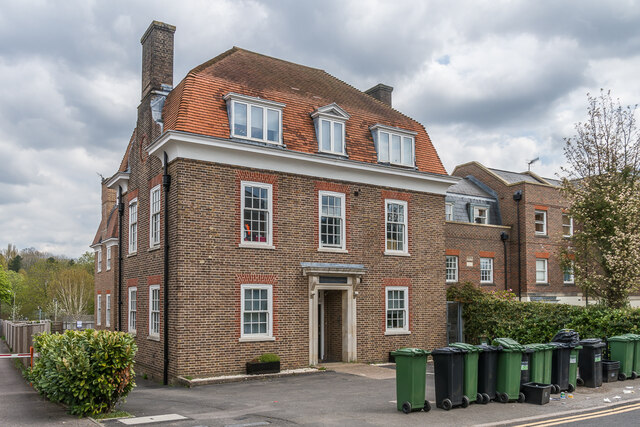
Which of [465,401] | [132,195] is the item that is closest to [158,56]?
[132,195]

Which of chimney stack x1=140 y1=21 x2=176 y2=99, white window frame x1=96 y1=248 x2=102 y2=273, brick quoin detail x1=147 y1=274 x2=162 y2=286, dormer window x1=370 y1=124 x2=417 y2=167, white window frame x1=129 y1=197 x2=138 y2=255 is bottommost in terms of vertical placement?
brick quoin detail x1=147 y1=274 x2=162 y2=286

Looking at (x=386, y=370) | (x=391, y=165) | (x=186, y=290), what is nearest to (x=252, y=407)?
(x=186, y=290)

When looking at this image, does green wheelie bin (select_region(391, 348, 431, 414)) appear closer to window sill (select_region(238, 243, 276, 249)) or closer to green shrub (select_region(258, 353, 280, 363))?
green shrub (select_region(258, 353, 280, 363))

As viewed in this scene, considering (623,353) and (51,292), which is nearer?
Answer: (623,353)

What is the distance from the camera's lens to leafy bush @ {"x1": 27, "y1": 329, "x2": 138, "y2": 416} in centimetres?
1059

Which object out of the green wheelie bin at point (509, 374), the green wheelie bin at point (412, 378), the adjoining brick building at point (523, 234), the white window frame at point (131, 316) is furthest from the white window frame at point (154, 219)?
the adjoining brick building at point (523, 234)

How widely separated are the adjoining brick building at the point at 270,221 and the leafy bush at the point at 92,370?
5.36 metres

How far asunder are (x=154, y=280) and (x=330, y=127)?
7822 mm

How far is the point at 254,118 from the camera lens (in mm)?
18375

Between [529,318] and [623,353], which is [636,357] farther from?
[529,318]

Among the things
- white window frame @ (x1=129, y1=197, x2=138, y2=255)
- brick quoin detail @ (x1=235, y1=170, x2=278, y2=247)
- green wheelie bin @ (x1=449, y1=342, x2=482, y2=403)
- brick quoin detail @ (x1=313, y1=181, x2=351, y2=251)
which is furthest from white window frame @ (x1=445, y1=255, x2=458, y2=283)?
green wheelie bin @ (x1=449, y1=342, x2=482, y2=403)

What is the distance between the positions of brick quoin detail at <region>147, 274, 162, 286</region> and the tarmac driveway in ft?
10.4

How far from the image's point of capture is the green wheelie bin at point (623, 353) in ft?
52.2

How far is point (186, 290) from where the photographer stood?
16.5m
